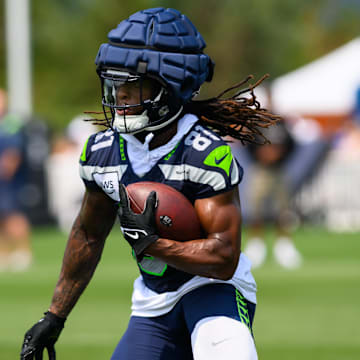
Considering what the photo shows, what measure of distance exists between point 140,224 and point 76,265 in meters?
0.70

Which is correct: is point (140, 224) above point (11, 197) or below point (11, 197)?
below

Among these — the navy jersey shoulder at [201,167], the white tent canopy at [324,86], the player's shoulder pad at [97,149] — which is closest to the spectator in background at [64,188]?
the white tent canopy at [324,86]

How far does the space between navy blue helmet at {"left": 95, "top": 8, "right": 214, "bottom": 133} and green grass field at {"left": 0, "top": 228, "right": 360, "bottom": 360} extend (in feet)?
9.76

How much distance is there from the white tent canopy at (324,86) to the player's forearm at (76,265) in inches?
768

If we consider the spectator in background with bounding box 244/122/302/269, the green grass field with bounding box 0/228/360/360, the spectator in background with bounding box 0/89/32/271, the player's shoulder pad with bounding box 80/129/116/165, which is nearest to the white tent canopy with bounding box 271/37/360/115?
the green grass field with bounding box 0/228/360/360

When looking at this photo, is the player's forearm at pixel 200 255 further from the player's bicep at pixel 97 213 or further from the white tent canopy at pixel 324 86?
the white tent canopy at pixel 324 86

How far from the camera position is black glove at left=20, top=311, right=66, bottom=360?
4.36 metres

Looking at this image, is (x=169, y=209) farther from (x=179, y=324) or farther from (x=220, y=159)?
(x=179, y=324)

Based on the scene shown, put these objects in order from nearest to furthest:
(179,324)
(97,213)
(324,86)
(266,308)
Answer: (179,324) < (97,213) < (266,308) < (324,86)

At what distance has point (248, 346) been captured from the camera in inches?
157

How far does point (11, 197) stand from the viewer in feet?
41.9

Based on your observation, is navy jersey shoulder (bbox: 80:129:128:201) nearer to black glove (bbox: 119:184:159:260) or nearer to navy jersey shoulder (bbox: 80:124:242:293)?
navy jersey shoulder (bbox: 80:124:242:293)

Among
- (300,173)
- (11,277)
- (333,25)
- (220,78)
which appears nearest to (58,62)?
(220,78)

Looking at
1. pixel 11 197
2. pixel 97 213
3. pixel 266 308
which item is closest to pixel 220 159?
pixel 97 213
